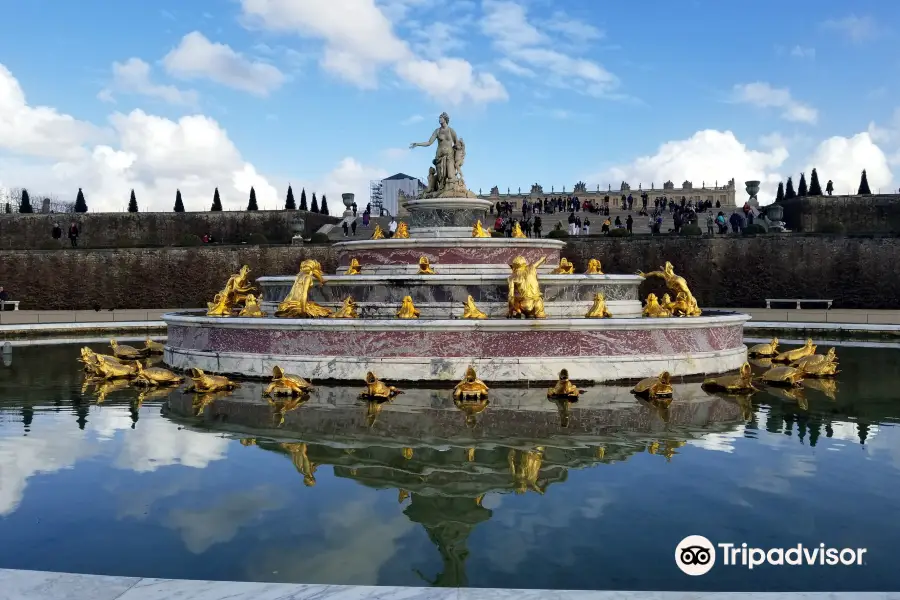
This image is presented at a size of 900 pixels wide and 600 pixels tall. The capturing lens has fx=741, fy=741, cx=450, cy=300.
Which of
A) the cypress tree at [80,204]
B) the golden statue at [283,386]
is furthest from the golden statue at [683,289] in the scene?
the cypress tree at [80,204]

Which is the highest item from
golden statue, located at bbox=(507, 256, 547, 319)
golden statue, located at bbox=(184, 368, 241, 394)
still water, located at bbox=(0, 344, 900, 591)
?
golden statue, located at bbox=(507, 256, 547, 319)

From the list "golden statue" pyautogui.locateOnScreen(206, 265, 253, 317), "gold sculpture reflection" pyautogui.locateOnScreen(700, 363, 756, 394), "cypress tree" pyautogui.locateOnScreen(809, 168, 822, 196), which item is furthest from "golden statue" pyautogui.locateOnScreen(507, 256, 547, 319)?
"cypress tree" pyautogui.locateOnScreen(809, 168, 822, 196)

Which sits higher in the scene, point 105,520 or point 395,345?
point 395,345

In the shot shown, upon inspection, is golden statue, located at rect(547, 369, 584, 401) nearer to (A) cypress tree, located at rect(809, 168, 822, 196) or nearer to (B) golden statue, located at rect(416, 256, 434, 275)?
(B) golden statue, located at rect(416, 256, 434, 275)

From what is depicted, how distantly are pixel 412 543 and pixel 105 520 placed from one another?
9.71 ft

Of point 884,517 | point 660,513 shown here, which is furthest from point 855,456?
point 660,513

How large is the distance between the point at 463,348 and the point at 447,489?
660 centimetres

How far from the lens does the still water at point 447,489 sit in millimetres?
5938

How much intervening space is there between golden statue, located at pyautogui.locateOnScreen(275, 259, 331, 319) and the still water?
3.44 metres

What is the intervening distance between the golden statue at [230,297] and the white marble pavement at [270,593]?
12794 mm

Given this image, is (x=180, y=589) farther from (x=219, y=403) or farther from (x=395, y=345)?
(x=395, y=345)

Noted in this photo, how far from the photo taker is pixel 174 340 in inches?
687

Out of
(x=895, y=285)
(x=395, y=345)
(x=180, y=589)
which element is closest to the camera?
(x=180, y=589)

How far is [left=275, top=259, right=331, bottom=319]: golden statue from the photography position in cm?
1611
